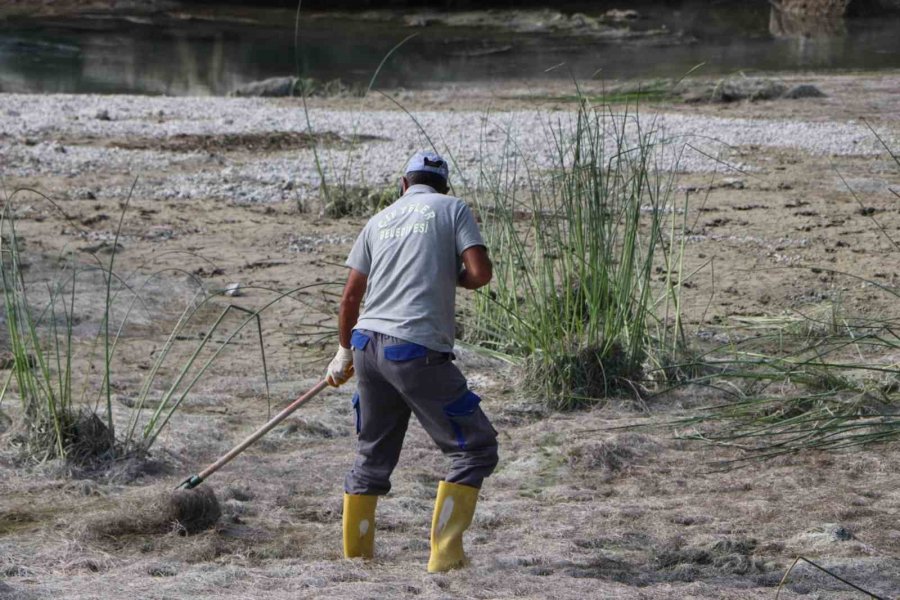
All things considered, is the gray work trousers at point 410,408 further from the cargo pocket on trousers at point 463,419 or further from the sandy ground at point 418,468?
the sandy ground at point 418,468

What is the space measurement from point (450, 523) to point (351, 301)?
72 centimetres

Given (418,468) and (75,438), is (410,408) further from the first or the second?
(75,438)

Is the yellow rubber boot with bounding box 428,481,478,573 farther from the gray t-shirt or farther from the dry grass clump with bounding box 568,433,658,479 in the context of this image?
the dry grass clump with bounding box 568,433,658,479

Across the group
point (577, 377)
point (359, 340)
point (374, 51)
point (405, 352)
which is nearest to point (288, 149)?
point (577, 377)

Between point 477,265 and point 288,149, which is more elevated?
point 477,265

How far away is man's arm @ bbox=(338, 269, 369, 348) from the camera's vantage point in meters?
3.68

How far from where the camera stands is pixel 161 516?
388 centimetres

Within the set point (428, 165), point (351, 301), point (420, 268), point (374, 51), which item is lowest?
point (351, 301)

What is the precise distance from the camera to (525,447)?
189 inches

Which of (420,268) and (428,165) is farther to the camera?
(428,165)

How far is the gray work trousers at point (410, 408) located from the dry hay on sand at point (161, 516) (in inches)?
23.0

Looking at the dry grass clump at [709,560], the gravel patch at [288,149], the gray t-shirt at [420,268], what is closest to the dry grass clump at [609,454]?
the dry grass clump at [709,560]

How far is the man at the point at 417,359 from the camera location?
3.47 metres

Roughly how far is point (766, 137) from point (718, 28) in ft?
62.4
